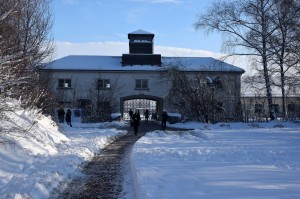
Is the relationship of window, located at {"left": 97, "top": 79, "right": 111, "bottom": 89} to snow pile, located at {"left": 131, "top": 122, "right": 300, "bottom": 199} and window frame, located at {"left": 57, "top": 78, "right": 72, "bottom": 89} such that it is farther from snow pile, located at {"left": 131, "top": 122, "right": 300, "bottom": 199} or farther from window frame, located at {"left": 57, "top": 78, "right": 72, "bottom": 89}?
snow pile, located at {"left": 131, "top": 122, "right": 300, "bottom": 199}

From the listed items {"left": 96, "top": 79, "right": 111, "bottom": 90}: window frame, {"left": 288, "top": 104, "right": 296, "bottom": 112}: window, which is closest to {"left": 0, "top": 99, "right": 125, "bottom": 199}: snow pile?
{"left": 288, "top": 104, "right": 296, "bottom": 112}: window

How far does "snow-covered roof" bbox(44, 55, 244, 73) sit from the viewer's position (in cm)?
4991

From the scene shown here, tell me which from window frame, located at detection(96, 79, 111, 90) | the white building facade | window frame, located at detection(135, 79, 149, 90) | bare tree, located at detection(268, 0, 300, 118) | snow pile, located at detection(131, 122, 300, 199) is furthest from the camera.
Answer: window frame, located at detection(135, 79, 149, 90)

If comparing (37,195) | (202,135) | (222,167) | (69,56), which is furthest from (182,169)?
(69,56)

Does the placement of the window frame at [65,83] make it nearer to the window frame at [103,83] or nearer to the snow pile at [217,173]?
the window frame at [103,83]

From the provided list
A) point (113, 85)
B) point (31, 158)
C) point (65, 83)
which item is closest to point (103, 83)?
point (113, 85)

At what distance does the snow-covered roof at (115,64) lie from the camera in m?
49.9

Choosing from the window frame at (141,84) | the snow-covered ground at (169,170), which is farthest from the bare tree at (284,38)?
the window frame at (141,84)

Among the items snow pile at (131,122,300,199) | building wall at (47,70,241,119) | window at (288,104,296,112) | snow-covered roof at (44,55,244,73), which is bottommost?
snow pile at (131,122,300,199)

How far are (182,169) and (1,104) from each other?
5.28 meters

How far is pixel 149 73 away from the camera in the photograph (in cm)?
5069

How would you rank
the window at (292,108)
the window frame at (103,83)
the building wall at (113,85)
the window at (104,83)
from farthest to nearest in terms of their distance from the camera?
the window at (104,83) < the window frame at (103,83) < the building wall at (113,85) < the window at (292,108)

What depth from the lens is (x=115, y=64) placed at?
171 ft

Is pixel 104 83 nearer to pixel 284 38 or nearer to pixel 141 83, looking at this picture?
pixel 141 83
